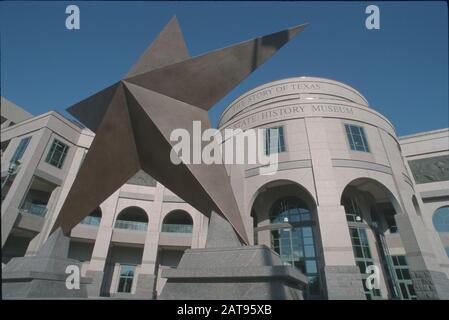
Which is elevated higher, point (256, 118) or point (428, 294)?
point (256, 118)

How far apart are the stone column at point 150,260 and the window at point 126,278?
1864 mm

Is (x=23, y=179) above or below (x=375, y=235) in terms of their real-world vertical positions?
above

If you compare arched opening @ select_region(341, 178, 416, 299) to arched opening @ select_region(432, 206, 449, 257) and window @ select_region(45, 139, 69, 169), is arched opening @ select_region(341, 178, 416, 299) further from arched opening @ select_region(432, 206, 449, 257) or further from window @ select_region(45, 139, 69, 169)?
window @ select_region(45, 139, 69, 169)

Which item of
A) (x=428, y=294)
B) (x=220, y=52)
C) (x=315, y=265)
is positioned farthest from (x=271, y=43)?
(x=428, y=294)

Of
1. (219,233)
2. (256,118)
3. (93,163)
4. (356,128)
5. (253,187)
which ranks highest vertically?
(256,118)

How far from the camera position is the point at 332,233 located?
1561 cm

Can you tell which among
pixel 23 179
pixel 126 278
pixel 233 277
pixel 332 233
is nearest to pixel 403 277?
pixel 332 233

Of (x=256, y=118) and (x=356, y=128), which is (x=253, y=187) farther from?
(x=356, y=128)

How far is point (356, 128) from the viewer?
19.9 meters

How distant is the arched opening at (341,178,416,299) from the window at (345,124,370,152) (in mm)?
2414

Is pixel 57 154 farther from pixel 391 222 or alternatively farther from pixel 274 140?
pixel 391 222

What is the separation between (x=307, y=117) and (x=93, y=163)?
15573 mm

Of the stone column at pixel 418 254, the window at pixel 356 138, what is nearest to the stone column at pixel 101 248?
the window at pixel 356 138

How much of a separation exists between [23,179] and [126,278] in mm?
12173
